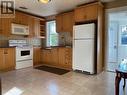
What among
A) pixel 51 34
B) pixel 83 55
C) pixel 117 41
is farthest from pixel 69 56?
pixel 117 41

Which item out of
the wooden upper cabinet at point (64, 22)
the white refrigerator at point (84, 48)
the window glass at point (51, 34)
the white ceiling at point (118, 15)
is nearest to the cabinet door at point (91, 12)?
the white refrigerator at point (84, 48)

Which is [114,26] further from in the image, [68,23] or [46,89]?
[46,89]

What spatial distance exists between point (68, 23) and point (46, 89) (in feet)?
10.2

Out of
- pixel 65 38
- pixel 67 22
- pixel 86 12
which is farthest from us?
pixel 65 38

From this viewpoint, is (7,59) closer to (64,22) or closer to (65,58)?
(65,58)

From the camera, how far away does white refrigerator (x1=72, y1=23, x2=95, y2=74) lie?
390 centimetres

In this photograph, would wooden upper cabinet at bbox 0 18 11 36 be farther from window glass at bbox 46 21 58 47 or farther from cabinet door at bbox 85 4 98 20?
cabinet door at bbox 85 4 98 20

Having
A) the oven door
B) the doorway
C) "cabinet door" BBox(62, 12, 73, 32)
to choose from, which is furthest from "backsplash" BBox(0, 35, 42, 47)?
the doorway

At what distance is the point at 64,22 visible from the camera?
208 inches

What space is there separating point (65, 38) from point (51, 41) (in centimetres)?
102

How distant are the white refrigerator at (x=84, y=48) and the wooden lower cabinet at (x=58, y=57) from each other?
458mm

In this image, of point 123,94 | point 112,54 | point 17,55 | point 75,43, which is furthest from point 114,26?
point 17,55

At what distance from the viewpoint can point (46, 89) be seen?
283cm

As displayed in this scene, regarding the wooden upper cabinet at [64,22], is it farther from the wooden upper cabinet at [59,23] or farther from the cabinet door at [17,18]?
the cabinet door at [17,18]
